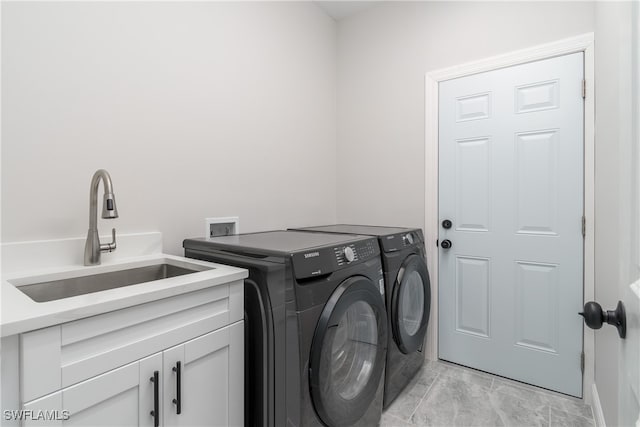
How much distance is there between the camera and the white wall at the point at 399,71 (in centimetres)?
204

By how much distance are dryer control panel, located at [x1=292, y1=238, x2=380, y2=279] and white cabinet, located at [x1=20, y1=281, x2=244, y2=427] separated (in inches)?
9.9

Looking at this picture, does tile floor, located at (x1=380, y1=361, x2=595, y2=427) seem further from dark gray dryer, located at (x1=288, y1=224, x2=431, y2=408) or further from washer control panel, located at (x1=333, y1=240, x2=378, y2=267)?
washer control panel, located at (x1=333, y1=240, x2=378, y2=267)

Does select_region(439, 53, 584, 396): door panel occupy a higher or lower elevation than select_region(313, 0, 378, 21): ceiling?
lower

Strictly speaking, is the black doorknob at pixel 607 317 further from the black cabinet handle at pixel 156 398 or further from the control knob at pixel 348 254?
the black cabinet handle at pixel 156 398

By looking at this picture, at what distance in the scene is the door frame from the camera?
5.92 feet

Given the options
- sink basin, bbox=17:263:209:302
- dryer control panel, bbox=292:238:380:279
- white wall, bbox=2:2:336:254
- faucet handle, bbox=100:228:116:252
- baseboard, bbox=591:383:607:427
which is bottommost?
baseboard, bbox=591:383:607:427

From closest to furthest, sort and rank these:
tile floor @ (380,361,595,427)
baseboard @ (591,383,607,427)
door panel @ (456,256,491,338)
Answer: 1. baseboard @ (591,383,607,427)
2. tile floor @ (380,361,595,427)
3. door panel @ (456,256,491,338)

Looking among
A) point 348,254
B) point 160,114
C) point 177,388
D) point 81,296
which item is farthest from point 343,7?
point 177,388

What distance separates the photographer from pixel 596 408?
1.67 m

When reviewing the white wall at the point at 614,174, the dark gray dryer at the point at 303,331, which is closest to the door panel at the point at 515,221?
the white wall at the point at 614,174

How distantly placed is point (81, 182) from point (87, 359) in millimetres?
837

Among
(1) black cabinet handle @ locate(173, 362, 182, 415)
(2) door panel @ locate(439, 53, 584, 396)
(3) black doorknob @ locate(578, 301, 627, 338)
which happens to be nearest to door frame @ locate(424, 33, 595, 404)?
(2) door panel @ locate(439, 53, 584, 396)

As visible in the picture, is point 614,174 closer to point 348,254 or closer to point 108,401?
point 348,254

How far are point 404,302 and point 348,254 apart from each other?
678 millimetres
